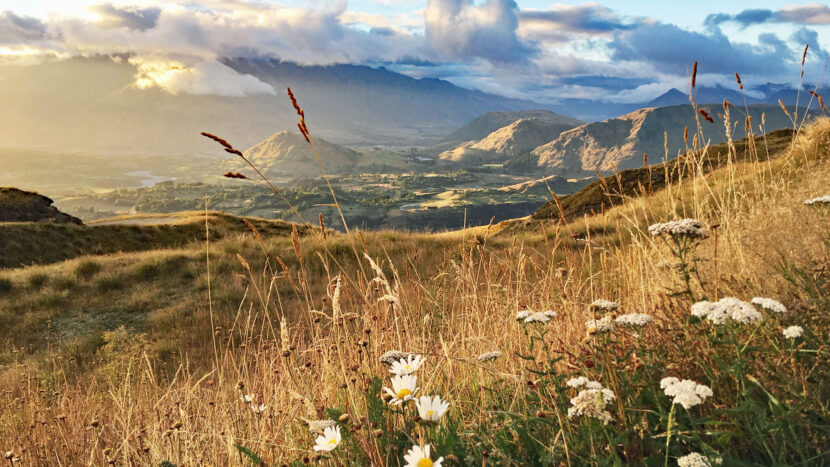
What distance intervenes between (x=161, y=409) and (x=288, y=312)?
511 cm

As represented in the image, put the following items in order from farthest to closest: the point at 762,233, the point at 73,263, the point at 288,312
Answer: the point at 73,263, the point at 288,312, the point at 762,233

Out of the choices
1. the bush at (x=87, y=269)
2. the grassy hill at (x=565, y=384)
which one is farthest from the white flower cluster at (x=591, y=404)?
the bush at (x=87, y=269)

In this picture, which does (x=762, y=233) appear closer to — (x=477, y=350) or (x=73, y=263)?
(x=477, y=350)

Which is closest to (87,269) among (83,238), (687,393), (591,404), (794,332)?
(591,404)

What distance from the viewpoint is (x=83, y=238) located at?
Result: 2409cm

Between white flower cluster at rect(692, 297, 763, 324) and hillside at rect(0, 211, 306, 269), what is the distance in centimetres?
1923

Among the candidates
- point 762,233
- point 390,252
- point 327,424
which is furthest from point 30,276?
point 762,233

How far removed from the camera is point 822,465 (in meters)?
1.60

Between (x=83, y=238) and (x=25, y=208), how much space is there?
1245cm

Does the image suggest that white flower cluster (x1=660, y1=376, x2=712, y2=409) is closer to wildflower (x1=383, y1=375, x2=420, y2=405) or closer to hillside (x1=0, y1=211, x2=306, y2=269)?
wildflower (x1=383, y1=375, x2=420, y2=405)

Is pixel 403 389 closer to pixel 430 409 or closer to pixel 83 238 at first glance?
pixel 430 409

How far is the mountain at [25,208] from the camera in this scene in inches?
1219

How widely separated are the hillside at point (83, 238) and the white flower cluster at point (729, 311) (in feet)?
63.1

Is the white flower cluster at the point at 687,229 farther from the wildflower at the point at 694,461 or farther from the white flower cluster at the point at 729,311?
the wildflower at the point at 694,461
